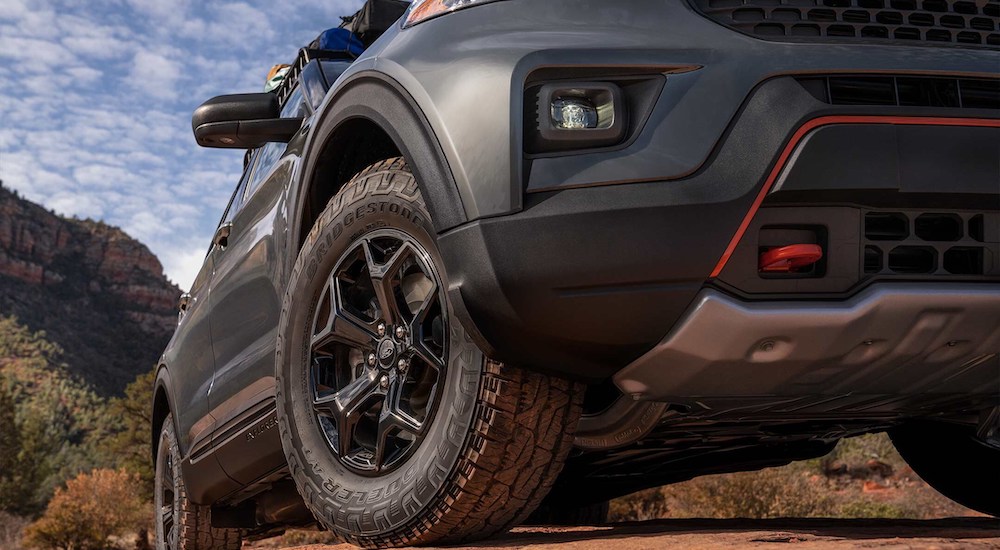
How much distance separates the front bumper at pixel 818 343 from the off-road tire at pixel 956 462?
1486 mm

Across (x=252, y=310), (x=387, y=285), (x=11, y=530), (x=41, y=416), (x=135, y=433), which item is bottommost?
(x=387, y=285)

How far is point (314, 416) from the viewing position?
110 inches

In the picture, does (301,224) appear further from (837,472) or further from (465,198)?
(837,472)

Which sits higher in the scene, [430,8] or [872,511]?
[430,8]

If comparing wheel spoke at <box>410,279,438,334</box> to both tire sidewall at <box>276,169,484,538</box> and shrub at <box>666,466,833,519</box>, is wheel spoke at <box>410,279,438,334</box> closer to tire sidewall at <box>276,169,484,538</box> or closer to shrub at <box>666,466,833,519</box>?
tire sidewall at <box>276,169,484,538</box>

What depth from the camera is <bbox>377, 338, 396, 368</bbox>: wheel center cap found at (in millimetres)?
2543

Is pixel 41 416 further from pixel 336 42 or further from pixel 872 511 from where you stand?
pixel 336 42

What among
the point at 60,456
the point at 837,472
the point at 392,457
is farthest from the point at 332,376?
the point at 60,456

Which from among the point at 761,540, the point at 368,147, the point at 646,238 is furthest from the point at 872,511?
the point at 646,238

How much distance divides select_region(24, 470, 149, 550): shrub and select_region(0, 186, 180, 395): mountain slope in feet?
106

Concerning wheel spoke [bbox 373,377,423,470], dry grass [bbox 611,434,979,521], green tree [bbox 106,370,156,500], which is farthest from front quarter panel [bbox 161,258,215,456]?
green tree [bbox 106,370,156,500]

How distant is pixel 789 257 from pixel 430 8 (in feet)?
3.78

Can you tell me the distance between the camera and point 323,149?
2.98 m

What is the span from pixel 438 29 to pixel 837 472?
719 inches
